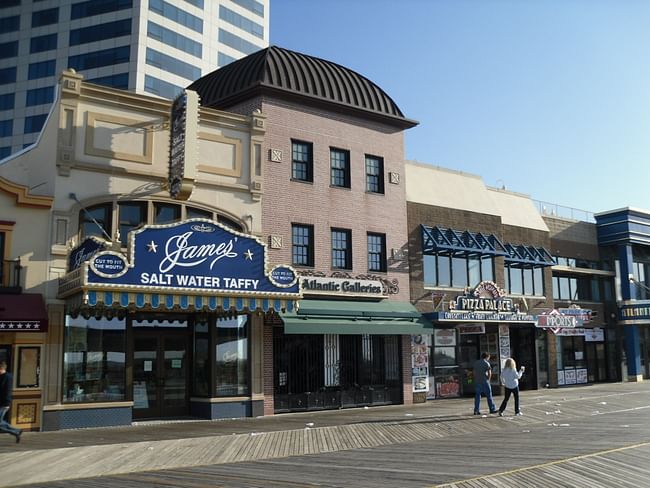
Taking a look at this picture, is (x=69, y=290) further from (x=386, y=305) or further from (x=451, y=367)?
(x=451, y=367)

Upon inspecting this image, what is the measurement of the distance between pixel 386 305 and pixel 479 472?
13506 mm

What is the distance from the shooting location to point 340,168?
2556cm

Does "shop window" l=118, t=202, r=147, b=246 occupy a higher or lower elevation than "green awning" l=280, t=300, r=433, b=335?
higher

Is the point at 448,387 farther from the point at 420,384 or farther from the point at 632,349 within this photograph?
the point at 632,349

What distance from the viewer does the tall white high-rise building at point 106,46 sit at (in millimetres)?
64562

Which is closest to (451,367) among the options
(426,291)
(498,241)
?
(426,291)

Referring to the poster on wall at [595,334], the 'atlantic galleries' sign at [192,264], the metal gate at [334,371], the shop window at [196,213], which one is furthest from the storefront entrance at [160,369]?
the poster on wall at [595,334]

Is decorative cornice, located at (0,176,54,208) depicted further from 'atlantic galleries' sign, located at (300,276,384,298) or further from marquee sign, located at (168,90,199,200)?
'atlantic galleries' sign, located at (300,276,384,298)

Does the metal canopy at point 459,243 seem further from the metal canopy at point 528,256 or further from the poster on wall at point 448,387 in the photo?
the poster on wall at point 448,387

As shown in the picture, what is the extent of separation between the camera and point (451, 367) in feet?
92.8

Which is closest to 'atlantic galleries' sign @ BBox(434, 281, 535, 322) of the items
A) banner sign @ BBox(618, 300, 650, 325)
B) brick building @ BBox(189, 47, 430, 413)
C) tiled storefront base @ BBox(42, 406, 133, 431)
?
brick building @ BBox(189, 47, 430, 413)

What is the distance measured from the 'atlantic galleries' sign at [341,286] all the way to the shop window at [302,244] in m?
0.69

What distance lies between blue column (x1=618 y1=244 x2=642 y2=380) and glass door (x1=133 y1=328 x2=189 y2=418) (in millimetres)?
25200

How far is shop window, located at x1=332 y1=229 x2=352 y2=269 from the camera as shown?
24750 millimetres
